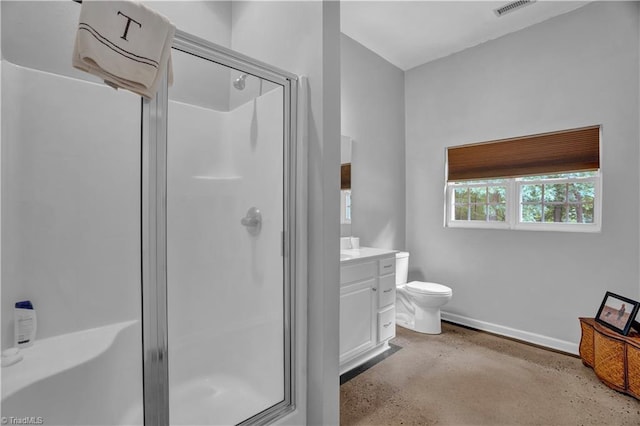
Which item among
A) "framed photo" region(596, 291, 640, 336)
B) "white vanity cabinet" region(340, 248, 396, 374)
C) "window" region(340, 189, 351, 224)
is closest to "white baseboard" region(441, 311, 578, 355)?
"framed photo" region(596, 291, 640, 336)

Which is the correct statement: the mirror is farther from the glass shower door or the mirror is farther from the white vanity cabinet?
the glass shower door

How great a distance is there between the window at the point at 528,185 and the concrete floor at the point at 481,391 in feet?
3.74

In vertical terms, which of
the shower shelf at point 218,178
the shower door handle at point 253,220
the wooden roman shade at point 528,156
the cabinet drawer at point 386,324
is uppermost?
the wooden roman shade at point 528,156

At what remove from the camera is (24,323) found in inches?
56.0

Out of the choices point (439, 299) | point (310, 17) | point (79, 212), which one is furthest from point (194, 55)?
point (439, 299)

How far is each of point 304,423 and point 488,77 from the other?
3.26 m

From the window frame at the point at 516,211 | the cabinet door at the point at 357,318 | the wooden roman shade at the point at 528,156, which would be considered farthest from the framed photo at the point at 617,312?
the cabinet door at the point at 357,318

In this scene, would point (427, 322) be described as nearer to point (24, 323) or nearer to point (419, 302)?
point (419, 302)

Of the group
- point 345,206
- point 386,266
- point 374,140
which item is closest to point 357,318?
point 386,266

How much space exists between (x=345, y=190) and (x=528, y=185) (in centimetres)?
168

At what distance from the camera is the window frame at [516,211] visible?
2.57 meters

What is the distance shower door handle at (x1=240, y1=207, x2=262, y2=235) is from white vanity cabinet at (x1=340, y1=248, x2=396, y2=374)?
68cm

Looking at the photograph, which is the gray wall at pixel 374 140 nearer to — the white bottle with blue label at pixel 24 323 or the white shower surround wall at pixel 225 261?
the white shower surround wall at pixel 225 261

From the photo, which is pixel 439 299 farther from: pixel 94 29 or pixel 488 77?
pixel 94 29
